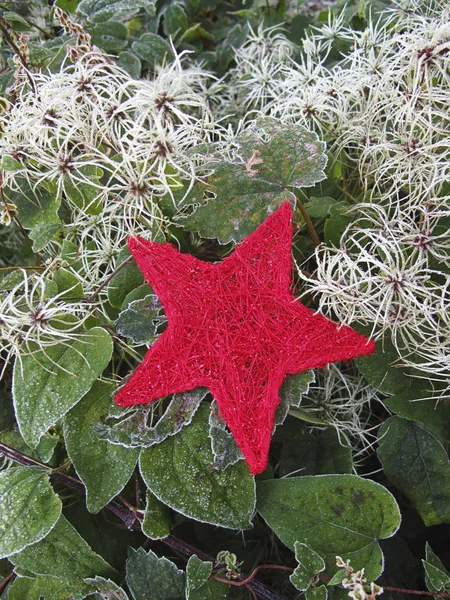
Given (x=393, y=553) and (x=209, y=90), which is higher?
(x=209, y=90)

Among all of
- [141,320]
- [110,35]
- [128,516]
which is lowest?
[128,516]

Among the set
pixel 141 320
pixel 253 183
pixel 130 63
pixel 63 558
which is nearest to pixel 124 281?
pixel 141 320

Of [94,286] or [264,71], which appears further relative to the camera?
[264,71]

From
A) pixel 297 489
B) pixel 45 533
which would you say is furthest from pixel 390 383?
pixel 45 533

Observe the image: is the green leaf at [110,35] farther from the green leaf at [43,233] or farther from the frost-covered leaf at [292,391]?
the frost-covered leaf at [292,391]

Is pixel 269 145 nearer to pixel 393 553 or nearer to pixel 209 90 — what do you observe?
pixel 209 90

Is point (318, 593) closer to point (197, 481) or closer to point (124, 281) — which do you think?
point (197, 481)
